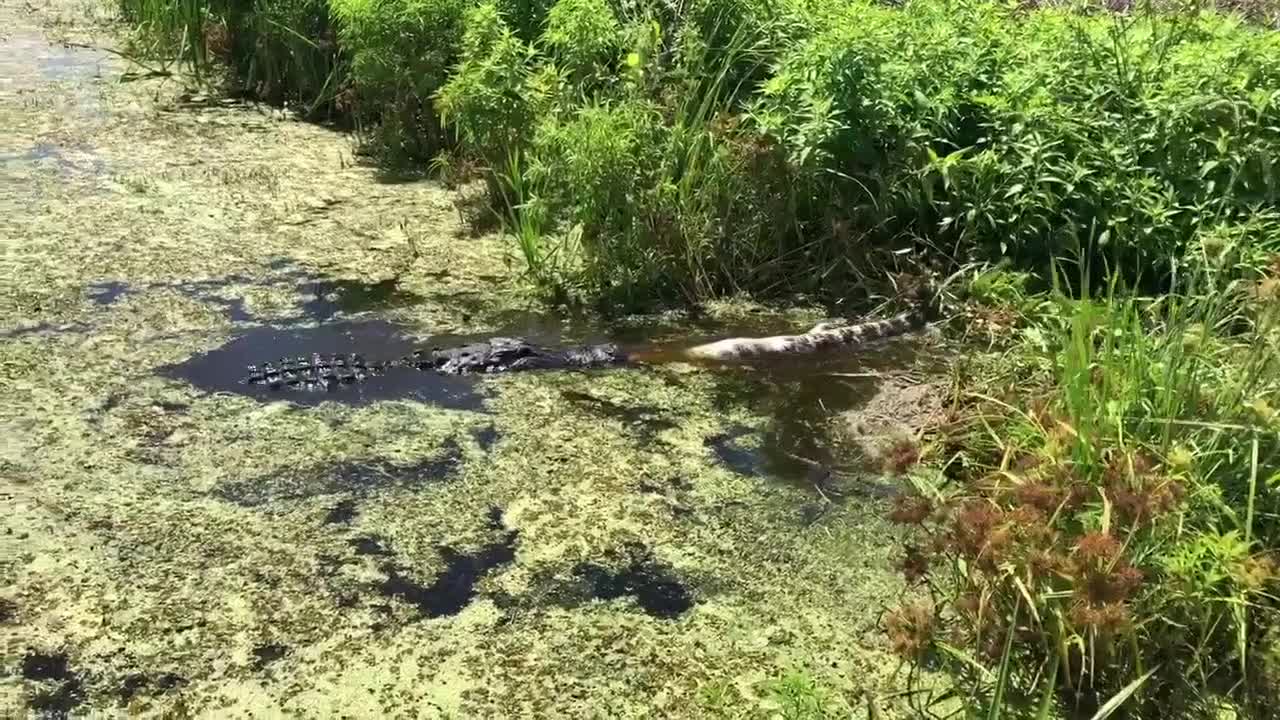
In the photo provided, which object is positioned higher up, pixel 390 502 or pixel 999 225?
pixel 999 225

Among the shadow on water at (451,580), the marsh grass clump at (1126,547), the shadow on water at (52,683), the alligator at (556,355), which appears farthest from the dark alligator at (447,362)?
the marsh grass clump at (1126,547)

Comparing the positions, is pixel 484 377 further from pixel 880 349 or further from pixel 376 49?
pixel 376 49

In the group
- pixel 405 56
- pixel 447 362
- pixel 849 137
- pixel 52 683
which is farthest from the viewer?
pixel 405 56

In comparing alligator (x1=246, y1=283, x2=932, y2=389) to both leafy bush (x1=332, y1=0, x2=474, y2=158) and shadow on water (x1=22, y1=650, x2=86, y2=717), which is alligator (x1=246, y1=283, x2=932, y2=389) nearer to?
shadow on water (x1=22, y1=650, x2=86, y2=717)

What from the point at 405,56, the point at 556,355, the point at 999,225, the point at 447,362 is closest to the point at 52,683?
the point at 447,362

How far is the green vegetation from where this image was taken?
81.7 inches

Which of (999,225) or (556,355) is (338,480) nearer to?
(556,355)

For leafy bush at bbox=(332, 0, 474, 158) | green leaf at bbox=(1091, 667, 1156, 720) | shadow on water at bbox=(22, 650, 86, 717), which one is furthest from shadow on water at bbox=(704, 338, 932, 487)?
leafy bush at bbox=(332, 0, 474, 158)

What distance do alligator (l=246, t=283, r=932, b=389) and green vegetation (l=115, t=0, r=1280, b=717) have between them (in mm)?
297

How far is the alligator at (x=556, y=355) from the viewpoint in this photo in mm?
3473

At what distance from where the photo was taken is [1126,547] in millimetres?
2010

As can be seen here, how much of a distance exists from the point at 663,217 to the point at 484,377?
934mm

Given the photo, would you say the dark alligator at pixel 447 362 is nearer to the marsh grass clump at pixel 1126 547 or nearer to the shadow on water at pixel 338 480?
the shadow on water at pixel 338 480

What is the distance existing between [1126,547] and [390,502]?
5.59 feet
